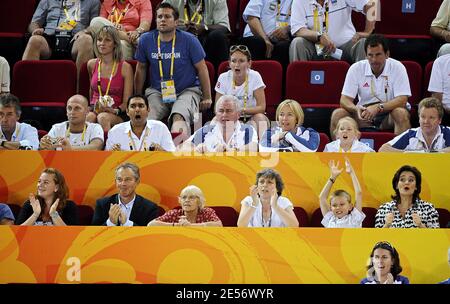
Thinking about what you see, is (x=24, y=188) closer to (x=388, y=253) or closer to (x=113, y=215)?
(x=113, y=215)

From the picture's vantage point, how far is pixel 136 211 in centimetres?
717

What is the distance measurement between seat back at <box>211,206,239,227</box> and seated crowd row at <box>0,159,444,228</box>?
7.4 inches

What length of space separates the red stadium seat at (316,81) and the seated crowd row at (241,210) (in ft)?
5.38

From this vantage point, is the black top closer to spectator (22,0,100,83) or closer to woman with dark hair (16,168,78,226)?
woman with dark hair (16,168,78,226)

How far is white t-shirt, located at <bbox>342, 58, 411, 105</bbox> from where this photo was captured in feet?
27.5

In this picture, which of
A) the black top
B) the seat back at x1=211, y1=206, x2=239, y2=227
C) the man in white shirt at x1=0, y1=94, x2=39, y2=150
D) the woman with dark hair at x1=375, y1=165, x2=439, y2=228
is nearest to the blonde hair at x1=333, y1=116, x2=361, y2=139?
the woman with dark hair at x1=375, y1=165, x2=439, y2=228

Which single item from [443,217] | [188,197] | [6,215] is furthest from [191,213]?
[443,217]

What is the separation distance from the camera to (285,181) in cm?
750

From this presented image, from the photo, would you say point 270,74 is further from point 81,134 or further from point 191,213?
point 191,213

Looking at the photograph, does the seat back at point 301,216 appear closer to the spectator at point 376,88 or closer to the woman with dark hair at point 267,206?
the woman with dark hair at point 267,206

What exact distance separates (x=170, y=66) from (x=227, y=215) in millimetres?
1805

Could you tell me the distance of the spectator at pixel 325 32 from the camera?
29.4ft

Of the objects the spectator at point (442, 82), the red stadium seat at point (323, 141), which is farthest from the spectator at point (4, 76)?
the spectator at point (442, 82)
